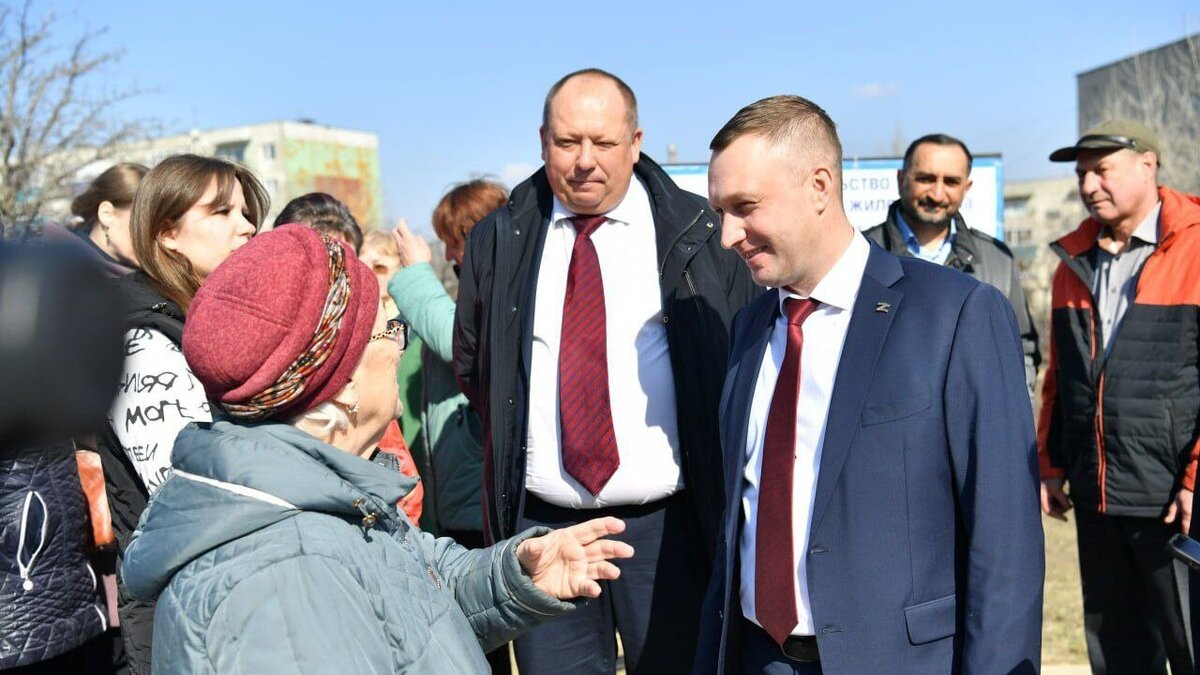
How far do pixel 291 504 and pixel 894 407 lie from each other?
54.0 inches

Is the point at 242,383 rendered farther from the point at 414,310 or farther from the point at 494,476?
the point at 414,310

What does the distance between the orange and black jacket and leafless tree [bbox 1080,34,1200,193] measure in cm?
2183

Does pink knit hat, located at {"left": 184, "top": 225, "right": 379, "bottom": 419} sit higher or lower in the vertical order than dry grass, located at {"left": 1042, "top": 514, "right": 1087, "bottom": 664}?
higher

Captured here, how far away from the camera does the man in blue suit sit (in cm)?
235

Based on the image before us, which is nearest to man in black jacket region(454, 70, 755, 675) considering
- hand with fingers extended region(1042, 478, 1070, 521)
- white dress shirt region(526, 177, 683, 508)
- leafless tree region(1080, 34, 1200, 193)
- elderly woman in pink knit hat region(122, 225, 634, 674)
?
white dress shirt region(526, 177, 683, 508)

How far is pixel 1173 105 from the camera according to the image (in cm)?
2719

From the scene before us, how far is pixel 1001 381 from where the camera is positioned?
2.37 m

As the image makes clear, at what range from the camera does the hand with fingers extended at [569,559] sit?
224 cm

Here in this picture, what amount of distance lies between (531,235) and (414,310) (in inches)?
31.2

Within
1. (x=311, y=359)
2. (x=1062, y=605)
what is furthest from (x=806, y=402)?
(x=1062, y=605)

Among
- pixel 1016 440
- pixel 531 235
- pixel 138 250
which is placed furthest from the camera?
pixel 531 235

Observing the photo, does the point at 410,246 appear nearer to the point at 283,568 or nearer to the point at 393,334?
the point at 393,334

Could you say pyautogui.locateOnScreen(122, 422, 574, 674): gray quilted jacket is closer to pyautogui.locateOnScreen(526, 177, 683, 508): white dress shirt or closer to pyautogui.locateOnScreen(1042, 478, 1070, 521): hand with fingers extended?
pyautogui.locateOnScreen(526, 177, 683, 508): white dress shirt

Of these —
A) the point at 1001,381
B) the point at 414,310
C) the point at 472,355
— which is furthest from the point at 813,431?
the point at 414,310
